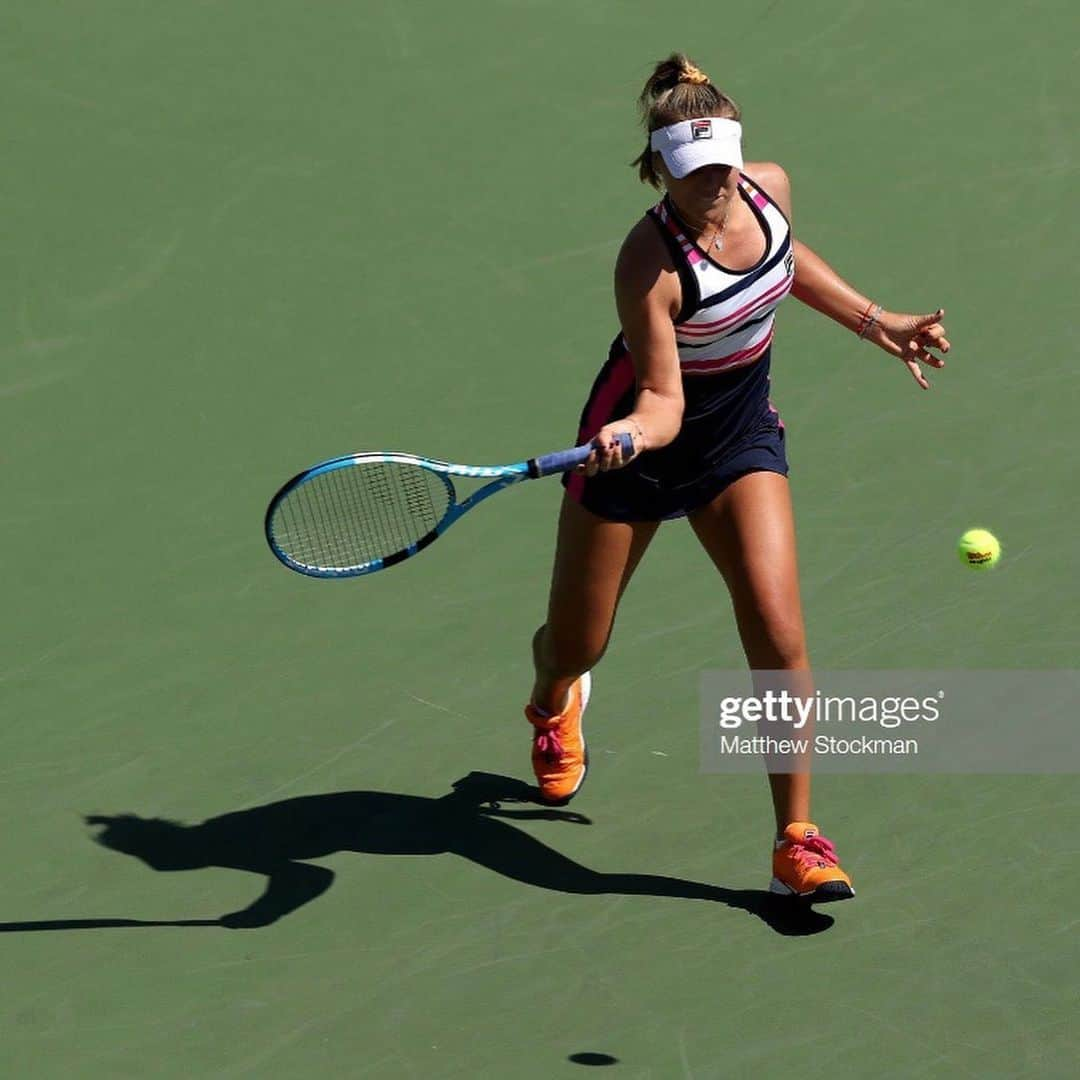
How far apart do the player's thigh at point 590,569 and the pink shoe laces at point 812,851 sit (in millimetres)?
803

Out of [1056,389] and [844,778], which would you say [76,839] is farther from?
[1056,389]

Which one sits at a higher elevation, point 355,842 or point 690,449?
point 690,449

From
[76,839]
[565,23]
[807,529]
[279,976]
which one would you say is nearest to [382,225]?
[565,23]

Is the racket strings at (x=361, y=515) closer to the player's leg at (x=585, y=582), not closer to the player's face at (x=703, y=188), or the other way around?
the player's leg at (x=585, y=582)

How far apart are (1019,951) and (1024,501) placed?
218 cm

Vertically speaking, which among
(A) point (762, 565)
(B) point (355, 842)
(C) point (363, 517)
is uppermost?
(C) point (363, 517)

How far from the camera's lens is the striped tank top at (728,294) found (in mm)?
5926

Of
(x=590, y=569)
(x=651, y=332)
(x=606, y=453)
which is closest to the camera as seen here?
(x=606, y=453)

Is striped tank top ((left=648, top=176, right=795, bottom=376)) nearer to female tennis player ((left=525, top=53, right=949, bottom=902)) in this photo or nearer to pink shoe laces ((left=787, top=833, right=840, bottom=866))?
female tennis player ((left=525, top=53, right=949, bottom=902))

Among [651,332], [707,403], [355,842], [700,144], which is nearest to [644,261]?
[651,332]

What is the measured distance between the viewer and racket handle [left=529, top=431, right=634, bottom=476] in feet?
18.9

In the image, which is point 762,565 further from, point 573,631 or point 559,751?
point 559,751

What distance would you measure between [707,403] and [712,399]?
2 cm

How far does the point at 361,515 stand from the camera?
6465 millimetres
